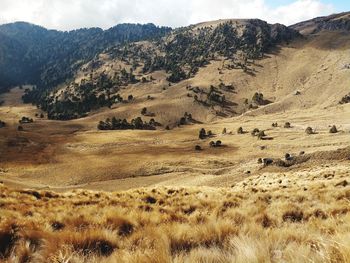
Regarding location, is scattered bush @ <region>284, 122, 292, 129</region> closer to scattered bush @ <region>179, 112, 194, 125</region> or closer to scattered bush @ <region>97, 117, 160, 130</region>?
scattered bush @ <region>179, 112, 194, 125</region>

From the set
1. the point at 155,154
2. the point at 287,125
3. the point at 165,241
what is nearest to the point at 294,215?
the point at 165,241

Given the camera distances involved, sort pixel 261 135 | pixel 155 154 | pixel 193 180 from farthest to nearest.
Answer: pixel 261 135
pixel 155 154
pixel 193 180

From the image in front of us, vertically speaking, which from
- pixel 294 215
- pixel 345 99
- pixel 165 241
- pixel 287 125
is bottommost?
pixel 287 125

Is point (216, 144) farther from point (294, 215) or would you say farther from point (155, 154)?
point (294, 215)

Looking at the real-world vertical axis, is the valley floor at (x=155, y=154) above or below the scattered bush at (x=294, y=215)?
below

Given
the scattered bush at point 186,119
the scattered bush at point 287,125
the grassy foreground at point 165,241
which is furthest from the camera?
the scattered bush at point 186,119

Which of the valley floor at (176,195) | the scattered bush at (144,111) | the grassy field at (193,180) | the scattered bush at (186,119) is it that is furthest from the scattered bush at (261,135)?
the scattered bush at (144,111)

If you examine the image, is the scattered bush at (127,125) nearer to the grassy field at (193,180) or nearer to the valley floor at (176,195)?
the valley floor at (176,195)

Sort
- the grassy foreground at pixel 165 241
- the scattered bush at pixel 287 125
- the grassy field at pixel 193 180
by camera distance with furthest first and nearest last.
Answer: the scattered bush at pixel 287 125
the grassy field at pixel 193 180
the grassy foreground at pixel 165 241

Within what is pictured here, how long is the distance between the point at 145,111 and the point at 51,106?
64.5 meters

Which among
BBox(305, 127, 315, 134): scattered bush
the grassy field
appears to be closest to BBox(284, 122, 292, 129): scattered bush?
the grassy field

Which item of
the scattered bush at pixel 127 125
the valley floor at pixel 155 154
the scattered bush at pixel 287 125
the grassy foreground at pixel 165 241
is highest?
the grassy foreground at pixel 165 241

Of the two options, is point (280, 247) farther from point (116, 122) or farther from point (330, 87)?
point (330, 87)

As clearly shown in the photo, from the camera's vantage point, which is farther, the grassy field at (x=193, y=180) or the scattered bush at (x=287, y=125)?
the scattered bush at (x=287, y=125)
